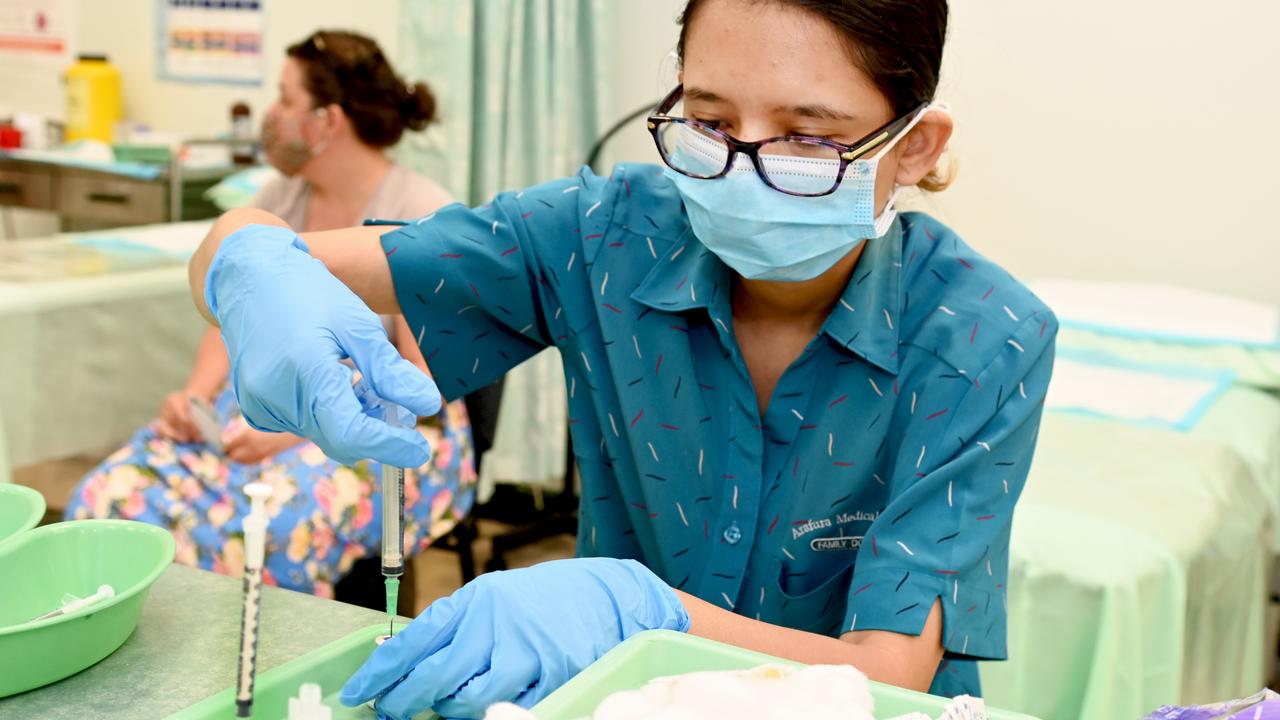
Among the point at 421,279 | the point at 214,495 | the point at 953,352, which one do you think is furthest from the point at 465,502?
the point at 953,352

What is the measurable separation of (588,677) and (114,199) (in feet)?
Result: 9.42

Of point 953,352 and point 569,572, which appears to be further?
→ point 953,352

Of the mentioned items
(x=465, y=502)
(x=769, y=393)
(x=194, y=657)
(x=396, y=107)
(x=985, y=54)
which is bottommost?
(x=465, y=502)

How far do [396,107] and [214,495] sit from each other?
0.87 m

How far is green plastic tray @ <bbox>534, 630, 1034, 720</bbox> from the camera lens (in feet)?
2.23

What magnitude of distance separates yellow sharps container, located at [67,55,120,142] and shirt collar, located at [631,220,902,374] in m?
3.16

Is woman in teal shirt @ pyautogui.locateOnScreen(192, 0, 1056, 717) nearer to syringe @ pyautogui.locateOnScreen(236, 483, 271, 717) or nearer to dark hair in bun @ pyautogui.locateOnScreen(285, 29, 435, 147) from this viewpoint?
syringe @ pyautogui.locateOnScreen(236, 483, 271, 717)

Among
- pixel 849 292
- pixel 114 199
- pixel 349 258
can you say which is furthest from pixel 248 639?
pixel 114 199

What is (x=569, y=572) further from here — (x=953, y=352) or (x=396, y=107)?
(x=396, y=107)

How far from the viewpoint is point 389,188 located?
235 cm

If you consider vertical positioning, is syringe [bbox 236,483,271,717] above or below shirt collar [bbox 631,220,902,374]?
below

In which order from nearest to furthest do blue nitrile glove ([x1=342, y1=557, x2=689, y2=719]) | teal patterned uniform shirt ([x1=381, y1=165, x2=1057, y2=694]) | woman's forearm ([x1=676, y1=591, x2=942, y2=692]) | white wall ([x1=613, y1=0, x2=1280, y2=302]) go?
blue nitrile glove ([x1=342, y1=557, x2=689, y2=719])
woman's forearm ([x1=676, y1=591, x2=942, y2=692])
teal patterned uniform shirt ([x1=381, y1=165, x2=1057, y2=694])
white wall ([x1=613, y1=0, x2=1280, y2=302])

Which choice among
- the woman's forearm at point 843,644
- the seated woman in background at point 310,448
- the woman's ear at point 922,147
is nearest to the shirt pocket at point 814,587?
the woman's forearm at point 843,644

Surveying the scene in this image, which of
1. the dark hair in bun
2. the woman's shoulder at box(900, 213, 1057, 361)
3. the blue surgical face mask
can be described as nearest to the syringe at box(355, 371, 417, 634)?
the blue surgical face mask
